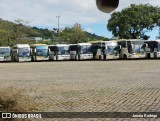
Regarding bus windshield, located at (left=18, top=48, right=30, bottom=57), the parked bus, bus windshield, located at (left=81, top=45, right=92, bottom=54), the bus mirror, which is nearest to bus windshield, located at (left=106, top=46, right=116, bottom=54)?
bus windshield, located at (left=81, top=45, right=92, bottom=54)

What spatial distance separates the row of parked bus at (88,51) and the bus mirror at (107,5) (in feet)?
170

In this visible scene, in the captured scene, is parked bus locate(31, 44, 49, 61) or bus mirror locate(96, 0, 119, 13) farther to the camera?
parked bus locate(31, 44, 49, 61)

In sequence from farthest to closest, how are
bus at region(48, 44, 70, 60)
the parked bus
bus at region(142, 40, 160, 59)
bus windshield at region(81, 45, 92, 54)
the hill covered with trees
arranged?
the hill covered with trees, bus at region(48, 44, 70, 60), the parked bus, bus windshield at region(81, 45, 92, 54), bus at region(142, 40, 160, 59)

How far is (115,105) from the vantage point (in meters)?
10.3

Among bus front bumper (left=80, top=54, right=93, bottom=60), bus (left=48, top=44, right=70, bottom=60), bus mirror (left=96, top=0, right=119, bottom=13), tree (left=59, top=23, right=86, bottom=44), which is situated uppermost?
tree (left=59, top=23, right=86, bottom=44)

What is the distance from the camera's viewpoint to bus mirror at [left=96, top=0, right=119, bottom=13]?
196cm

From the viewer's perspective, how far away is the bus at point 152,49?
53000mm

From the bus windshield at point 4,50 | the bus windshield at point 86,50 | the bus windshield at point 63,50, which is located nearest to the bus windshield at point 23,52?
the bus windshield at point 4,50

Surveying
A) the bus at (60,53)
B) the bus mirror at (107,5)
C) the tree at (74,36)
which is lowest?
the bus at (60,53)

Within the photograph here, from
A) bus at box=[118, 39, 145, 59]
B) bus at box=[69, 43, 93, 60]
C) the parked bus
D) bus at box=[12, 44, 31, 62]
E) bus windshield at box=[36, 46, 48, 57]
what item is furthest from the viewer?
bus windshield at box=[36, 46, 48, 57]

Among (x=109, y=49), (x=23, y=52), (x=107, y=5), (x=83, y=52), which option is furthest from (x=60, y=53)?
(x=107, y=5)

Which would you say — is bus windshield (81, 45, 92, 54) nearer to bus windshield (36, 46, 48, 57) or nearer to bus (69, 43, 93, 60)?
bus (69, 43, 93, 60)

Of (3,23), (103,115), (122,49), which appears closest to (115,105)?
(103,115)

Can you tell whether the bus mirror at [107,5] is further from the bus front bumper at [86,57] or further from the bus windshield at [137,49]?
the bus front bumper at [86,57]
